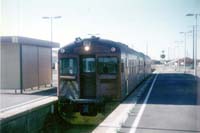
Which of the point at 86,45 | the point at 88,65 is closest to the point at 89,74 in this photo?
the point at 88,65

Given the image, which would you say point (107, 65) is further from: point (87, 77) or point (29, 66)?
point (29, 66)

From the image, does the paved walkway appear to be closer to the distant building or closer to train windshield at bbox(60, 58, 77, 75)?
train windshield at bbox(60, 58, 77, 75)

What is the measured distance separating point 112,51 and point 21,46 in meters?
8.87

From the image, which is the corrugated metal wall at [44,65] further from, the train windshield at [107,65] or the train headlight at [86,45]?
the train windshield at [107,65]

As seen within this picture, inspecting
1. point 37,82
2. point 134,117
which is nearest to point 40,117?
point 134,117

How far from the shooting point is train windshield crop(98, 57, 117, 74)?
12.4 meters

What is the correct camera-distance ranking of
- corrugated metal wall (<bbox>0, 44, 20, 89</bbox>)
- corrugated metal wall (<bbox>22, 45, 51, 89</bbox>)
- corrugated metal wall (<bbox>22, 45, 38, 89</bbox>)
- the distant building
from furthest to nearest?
corrugated metal wall (<bbox>22, 45, 51, 89</bbox>), corrugated metal wall (<bbox>22, 45, 38, 89</bbox>), corrugated metal wall (<bbox>0, 44, 20, 89</bbox>), the distant building

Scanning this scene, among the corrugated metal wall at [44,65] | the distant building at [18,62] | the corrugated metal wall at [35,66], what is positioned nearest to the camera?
the distant building at [18,62]

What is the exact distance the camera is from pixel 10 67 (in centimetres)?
1927

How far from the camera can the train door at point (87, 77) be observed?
12674mm

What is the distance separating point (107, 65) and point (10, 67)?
929 centimetres

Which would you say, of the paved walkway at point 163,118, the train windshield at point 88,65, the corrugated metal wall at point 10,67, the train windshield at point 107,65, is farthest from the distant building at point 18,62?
the paved walkway at point 163,118

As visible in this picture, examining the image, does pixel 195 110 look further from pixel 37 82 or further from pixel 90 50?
pixel 37 82

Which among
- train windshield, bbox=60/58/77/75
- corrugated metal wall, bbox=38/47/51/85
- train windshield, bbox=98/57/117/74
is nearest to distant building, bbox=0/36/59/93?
corrugated metal wall, bbox=38/47/51/85
